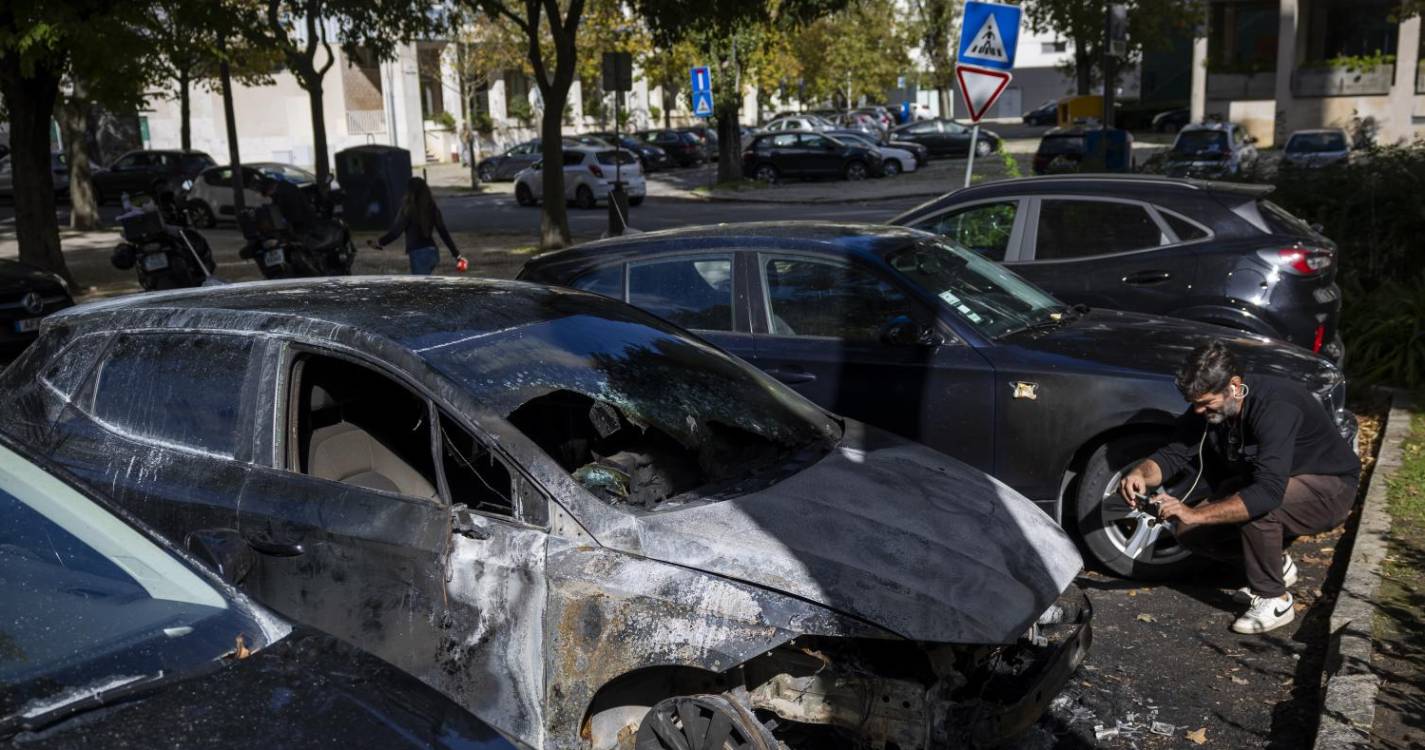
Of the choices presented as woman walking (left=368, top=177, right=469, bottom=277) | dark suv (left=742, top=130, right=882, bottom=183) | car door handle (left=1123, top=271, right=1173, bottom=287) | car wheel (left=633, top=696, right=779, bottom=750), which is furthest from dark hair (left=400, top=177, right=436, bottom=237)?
dark suv (left=742, top=130, right=882, bottom=183)

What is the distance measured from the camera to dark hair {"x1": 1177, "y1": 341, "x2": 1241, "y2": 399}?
208 inches

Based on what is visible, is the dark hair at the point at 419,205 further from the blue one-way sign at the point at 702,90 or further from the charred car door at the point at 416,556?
the blue one-way sign at the point at 702,90

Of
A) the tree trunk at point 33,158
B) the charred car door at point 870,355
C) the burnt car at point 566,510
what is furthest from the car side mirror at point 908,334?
the tree trunk at point 33,158

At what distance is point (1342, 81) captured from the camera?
4134 cm

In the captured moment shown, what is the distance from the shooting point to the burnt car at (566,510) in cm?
369

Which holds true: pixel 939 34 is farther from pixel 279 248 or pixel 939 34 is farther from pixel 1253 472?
pixel 1253 472

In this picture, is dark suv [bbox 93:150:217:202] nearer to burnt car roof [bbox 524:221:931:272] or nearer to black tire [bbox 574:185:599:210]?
black tire [bbox 574:185:599:210]

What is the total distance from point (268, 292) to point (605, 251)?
8.72 feet

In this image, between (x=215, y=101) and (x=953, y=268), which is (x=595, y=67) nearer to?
(x=215, y=101)

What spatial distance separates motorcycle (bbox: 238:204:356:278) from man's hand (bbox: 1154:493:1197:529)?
10884 millimetres

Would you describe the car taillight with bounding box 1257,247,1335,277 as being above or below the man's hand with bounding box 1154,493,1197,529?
above

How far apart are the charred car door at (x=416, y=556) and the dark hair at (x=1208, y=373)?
9.41 feet

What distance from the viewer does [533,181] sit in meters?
31.1

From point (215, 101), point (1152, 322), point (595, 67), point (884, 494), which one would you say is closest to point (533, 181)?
point (595, 67)
